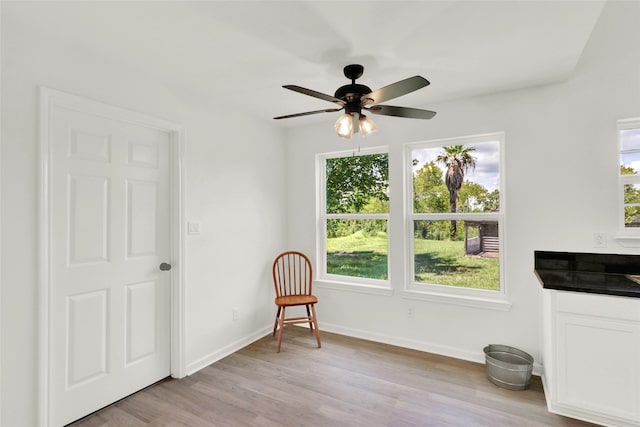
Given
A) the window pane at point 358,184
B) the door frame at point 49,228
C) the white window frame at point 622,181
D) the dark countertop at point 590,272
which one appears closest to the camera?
the door frame at point 49,228

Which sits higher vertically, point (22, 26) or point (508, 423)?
point (22, 26)

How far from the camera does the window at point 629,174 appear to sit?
2.30m

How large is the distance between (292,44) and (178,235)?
5.74 ft

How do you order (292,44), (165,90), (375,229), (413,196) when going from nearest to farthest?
(292,44) → (165,90) → (413,196) → (375,229)

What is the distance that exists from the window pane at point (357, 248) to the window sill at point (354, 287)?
14 cm

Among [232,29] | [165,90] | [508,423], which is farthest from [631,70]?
[165,90]

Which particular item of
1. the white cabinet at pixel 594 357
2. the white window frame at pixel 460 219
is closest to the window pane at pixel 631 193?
the white window frame at pixel 460 219

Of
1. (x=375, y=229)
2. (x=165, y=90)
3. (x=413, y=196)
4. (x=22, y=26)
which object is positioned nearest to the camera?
(x=22, y=26)

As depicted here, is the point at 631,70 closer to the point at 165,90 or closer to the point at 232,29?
the point at 232,29

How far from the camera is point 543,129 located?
257 centimetres

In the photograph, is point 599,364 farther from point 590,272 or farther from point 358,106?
point 358,106

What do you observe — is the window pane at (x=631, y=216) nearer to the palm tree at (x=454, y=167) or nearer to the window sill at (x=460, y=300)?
the window sill at (x=460, y=300)

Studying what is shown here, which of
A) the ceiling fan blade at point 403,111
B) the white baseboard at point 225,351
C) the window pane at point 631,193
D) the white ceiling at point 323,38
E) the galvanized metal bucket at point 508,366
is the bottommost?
the white baseboard at point 225,351

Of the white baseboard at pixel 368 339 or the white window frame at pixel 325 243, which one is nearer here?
the white baseboard at pixel 368 339
